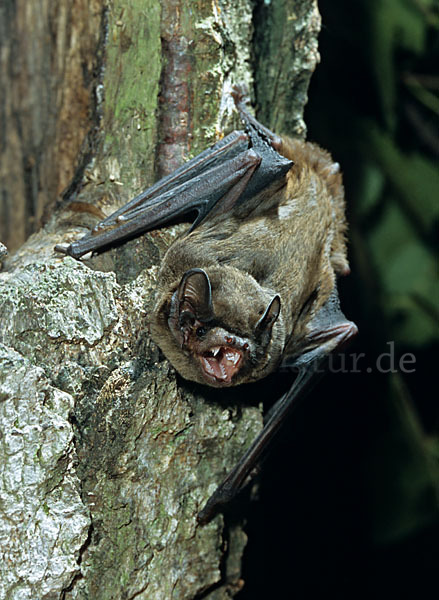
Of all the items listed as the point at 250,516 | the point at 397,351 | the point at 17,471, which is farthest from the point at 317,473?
the point at 17,471

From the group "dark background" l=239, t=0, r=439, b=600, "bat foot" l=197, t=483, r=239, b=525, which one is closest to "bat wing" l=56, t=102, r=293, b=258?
"bat foot" l=197, t=483, r=239, b=525

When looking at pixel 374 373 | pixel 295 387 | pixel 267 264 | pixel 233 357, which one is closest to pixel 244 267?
pixel 267 264

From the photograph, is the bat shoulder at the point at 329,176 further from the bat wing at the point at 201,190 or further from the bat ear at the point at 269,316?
the bat ear at the point at 269,316

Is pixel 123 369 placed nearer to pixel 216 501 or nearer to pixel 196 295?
pixel 196 295

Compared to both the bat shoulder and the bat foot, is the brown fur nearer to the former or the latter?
the bat shoulder

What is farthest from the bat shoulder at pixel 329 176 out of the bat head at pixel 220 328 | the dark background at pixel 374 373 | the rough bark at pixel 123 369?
the dark background at pixel 374 373

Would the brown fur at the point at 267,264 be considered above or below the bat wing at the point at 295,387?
above
